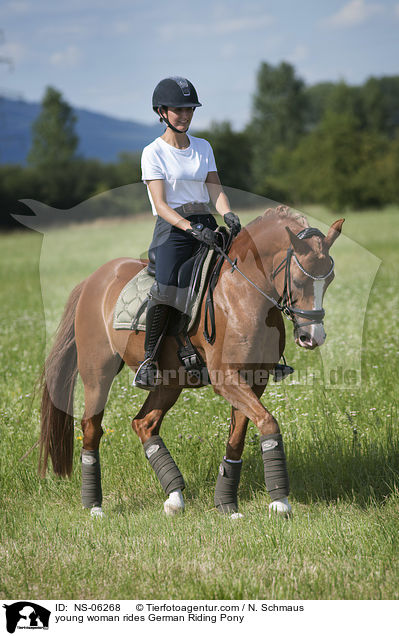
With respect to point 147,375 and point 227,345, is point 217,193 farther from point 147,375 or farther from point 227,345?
point 147,375

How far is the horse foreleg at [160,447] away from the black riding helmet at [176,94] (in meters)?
2.50

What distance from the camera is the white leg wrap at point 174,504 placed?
19.1 ft

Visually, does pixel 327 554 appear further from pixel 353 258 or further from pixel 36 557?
pixel 353 258

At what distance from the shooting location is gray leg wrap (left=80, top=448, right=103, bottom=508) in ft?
20.5

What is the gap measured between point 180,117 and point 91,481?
11.2ft

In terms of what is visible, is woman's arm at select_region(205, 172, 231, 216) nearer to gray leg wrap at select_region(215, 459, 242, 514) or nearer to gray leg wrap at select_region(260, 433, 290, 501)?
gray leg wrap at select_region(260, 433, 290, 501)

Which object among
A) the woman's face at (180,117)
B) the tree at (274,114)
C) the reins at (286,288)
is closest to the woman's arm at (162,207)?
the reins at (286,288)

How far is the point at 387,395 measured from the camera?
817 cm

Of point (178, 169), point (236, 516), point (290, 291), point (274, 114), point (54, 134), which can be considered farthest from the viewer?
point (274, 114)

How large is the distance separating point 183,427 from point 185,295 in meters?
2.53

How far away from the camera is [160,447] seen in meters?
6.10

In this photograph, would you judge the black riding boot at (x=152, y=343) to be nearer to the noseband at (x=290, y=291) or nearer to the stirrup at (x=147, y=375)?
the stirrup at (x=147, y=375)
